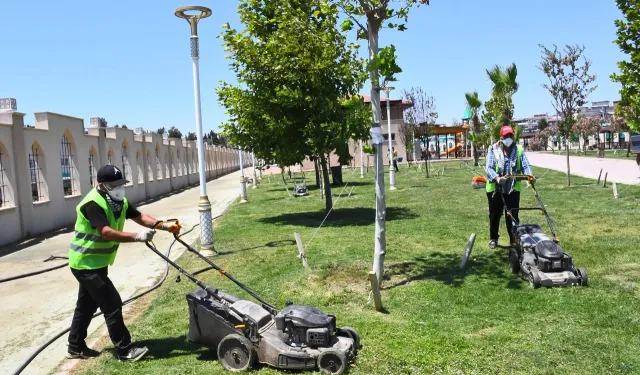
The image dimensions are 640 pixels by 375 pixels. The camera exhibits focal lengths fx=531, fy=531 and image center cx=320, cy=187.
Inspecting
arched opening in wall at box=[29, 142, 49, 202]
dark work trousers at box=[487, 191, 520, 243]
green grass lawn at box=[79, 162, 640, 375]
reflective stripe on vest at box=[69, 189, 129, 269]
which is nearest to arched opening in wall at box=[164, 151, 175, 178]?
arched opening in wall at box=[29, 142, 49, 202]

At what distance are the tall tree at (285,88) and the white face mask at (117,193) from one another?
774cm

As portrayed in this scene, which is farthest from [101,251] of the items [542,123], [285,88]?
[542,123]

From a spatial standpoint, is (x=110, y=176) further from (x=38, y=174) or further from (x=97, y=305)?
(x=38, y=174)

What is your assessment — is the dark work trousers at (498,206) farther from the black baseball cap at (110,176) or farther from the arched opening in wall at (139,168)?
the arched opening in wall at (139,168)

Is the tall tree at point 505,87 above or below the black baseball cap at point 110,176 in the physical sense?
above

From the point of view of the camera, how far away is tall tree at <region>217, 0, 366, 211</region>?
12547 millimetres

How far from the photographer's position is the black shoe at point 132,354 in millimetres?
4789

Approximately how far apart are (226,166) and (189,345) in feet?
198

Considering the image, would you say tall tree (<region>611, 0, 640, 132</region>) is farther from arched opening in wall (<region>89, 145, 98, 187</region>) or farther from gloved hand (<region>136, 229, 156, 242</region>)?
arched opening in wall (<region>89, 145, 98, 187</region>)

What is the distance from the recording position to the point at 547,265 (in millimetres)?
6105

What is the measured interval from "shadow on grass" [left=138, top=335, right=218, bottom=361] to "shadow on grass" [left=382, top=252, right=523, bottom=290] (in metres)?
2.53

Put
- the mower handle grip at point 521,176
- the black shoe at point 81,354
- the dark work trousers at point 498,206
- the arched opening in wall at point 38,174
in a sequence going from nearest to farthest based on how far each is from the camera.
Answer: the black shoe at point 81,354
the mower handle grip at point 521,176
the dark work trousers at point 498,206
the arched opening in wall at point 38,174

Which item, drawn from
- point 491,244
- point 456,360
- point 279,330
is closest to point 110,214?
point 279,330

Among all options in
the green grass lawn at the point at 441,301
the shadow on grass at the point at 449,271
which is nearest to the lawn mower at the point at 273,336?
the green grass lawn at the point at 441,301
